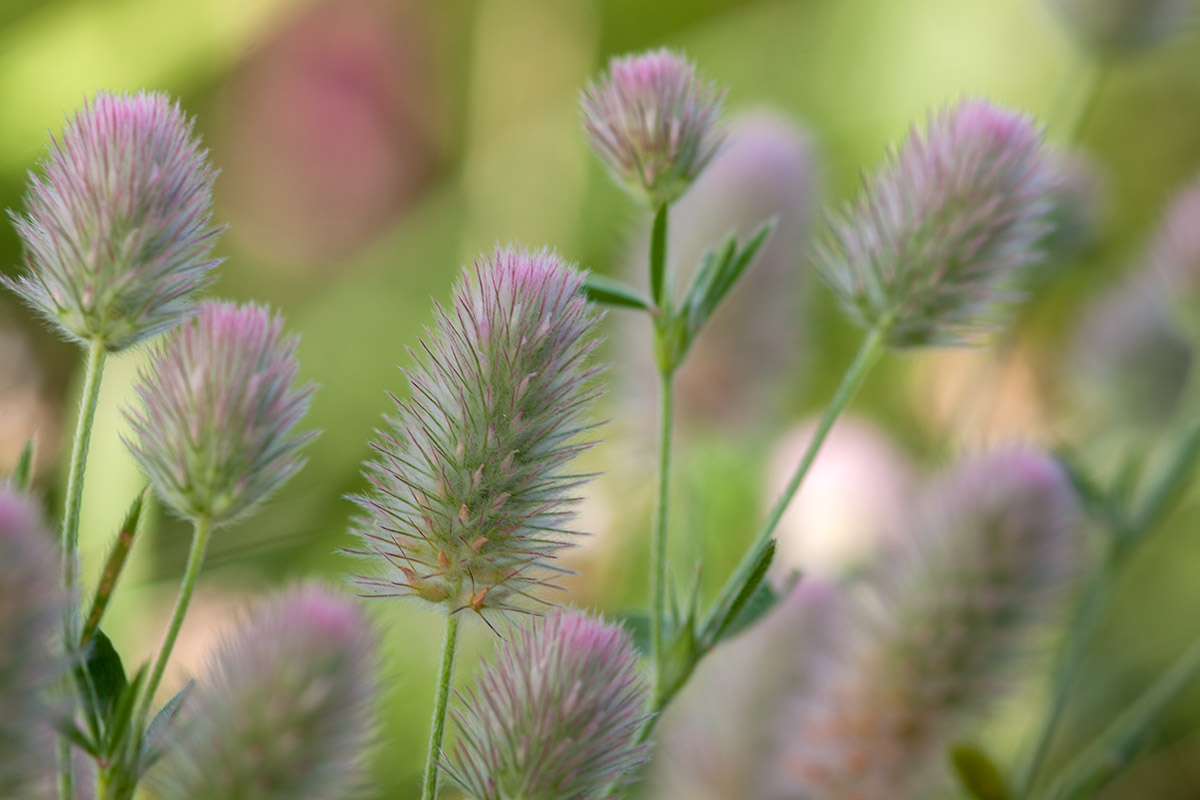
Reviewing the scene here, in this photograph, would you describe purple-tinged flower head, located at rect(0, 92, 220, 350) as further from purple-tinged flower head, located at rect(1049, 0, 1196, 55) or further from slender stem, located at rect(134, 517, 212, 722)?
purple-tinged flower head, located at rect(1049, 0, 1196, 55)

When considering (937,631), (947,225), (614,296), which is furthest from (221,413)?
(937,631)

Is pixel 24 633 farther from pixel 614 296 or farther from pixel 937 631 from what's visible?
pixel 937 631

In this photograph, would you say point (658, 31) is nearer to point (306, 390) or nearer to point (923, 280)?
point (923, 280)

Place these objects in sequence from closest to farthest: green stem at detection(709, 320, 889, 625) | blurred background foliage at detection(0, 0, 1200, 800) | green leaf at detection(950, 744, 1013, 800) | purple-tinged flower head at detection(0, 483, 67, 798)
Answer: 1. purple-tinged flower head at detection(0, 483, 67, 798)
2. green stem at detection(709, 320, 889, 625)
3. green leaf at detection(950, 744, 1013, 800)
4. blurred background foliage at detection(0, 0, 1200, 800)

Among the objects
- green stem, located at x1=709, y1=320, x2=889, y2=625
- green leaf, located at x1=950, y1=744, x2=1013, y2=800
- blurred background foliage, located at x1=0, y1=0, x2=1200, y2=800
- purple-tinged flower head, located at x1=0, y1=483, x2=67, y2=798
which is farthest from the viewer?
blurred background foliage, located at x1=0, y1=0, x2=1200, y2=800

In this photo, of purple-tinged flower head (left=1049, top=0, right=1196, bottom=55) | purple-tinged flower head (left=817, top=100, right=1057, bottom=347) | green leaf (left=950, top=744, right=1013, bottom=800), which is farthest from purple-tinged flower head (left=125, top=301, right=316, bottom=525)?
purple-tinged flower head (left=1049, top=0, right=1196, bottom=55)
